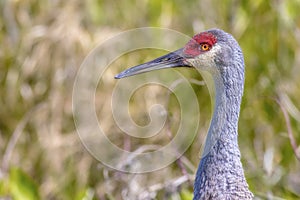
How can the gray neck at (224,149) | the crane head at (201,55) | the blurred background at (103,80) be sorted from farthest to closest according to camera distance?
the blurred background at (103,80) → the crane head at (201,55) → the gray neck at (224,149)

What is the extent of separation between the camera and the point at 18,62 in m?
7.79

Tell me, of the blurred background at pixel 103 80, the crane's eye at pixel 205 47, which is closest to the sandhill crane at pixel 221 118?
the crane's eye at pixel 205 47

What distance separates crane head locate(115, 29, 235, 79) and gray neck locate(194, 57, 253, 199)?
0.26 ft

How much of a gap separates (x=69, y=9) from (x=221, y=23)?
149 cm

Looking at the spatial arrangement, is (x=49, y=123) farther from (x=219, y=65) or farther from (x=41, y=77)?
(x=219, y=65)

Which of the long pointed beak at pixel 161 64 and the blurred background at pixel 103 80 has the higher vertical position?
the blurred background at pixel 103 80

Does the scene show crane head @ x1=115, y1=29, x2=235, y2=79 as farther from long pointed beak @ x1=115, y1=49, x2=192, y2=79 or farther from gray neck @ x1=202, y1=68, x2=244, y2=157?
gray neck @ x1=202, y1=68, x2=244, y2=157

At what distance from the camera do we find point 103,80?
7852mm

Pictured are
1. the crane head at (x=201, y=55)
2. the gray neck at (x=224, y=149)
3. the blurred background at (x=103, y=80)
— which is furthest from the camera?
the blurred background at (x=103, y=80)

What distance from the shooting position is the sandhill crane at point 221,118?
14.9ft

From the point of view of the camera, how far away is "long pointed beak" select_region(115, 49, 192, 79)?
476 cm

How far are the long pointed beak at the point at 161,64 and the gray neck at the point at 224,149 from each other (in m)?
0.25

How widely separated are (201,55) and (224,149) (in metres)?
0.56

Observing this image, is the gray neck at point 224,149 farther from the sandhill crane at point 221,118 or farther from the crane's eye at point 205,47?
the crane's eye at point 205,47
